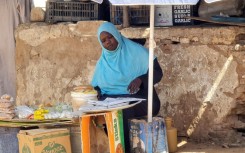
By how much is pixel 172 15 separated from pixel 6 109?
100 inches

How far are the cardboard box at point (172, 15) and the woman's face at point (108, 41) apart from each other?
1.53 m

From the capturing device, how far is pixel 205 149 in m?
6.72

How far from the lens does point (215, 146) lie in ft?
22.6

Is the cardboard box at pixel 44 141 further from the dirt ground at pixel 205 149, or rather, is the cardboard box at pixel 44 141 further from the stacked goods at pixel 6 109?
the dirt ground at pixel 205 149

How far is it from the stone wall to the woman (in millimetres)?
1021

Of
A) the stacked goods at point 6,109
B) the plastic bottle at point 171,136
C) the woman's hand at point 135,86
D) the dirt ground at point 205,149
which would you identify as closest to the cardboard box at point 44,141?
the stacked goods at point 6,109

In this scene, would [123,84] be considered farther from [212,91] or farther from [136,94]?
[212,91]

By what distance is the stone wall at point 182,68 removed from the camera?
6934 millimetres

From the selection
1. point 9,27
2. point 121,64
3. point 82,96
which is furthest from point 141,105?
point 9,27

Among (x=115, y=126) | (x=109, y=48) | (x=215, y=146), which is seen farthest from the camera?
(x=215, y=146)

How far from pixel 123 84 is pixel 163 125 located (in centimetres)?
61

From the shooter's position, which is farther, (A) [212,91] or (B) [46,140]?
(A) [212,91]

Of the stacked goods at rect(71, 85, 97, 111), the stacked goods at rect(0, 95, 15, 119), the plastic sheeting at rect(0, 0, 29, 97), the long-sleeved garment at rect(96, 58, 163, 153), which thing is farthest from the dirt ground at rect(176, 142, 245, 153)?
the plastic sheeting at rect(0, 0, 29, 97)

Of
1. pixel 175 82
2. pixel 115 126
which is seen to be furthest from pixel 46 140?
pixel 175 82
